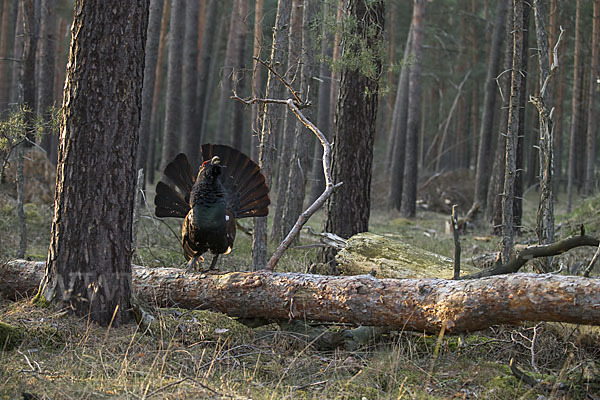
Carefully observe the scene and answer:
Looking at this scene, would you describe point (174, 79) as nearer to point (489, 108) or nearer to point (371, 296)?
point (489, 108)

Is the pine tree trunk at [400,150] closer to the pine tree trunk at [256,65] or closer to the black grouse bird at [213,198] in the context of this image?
the pine tree trunk at [256,65]

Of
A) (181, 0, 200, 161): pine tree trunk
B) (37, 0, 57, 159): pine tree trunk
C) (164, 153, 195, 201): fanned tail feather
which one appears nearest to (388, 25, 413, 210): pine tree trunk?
(181, 0, 200, 161): pine tree trunk

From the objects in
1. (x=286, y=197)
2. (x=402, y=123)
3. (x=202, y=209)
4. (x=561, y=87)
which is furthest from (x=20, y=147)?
(x=561, y=87)

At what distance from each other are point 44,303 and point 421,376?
118 inches

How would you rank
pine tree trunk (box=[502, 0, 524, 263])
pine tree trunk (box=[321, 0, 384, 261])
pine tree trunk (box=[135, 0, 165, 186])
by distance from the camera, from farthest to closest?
pine tree trunk (box=[135, 0, 165, 186]) < pine tree trunk (box=[321, 0, 384, 261]) < pine tree trunk (box=[502, 0, 524, 263])

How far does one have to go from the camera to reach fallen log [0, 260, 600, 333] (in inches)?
155

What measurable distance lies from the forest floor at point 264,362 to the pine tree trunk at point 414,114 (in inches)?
513

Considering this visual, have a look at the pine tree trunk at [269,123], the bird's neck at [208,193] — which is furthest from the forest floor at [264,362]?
the pine tree trunk at [269,123]

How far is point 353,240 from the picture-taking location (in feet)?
22.3

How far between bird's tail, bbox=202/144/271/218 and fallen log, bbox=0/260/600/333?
1148 mm

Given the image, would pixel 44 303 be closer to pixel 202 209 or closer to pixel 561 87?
pixel 202 209

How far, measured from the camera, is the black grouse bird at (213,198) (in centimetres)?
558

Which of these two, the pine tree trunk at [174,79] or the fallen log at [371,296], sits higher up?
the pine tree trunk at [174,79]

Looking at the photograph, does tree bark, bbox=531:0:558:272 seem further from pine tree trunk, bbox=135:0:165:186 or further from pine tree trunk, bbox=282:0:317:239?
pine tree trunk, bbox=135:0:165:186
